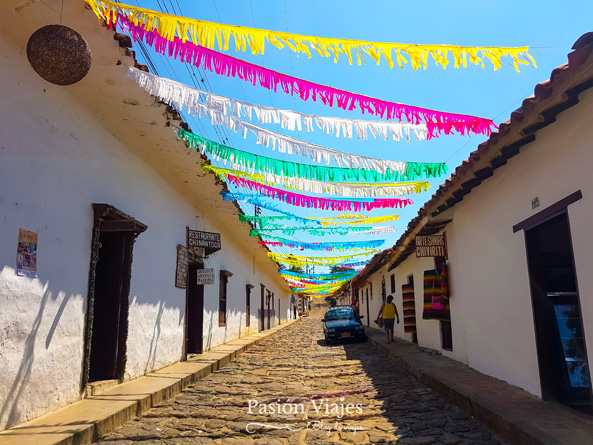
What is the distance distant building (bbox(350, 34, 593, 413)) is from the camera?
4.30m

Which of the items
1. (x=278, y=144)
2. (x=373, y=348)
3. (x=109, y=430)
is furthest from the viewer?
(x=373, y=348)

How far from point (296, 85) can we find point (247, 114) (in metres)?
0.68

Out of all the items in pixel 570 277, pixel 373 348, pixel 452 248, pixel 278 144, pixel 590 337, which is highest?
pixel 278 144

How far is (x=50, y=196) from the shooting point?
4930 mm

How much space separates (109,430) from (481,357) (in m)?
5.68

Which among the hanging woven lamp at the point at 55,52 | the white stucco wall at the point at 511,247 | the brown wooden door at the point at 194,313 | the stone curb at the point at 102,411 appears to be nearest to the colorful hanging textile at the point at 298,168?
the white stucco wall at the point at 511,247

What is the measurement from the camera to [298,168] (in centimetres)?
681

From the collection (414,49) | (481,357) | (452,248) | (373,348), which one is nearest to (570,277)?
(481,357)

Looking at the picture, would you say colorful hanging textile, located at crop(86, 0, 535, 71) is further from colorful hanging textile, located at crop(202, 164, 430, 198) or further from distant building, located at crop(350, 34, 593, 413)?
colorful hanging textile, located at crop(202, 164, 430, 198)

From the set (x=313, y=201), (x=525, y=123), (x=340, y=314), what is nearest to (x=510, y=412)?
(x=525, y=123)

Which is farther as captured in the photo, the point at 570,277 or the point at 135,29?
the point at 570,277

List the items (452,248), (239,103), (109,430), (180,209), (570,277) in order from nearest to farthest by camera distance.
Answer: (109,430) < (239,103) < (570,277) < (452,248) < (180,209)

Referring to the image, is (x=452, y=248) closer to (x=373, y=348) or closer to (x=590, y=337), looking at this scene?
(x=590, y=337)

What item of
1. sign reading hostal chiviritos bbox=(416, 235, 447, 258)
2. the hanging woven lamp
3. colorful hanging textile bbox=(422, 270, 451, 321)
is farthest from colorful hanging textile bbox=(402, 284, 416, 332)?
the hanging woven lamp
